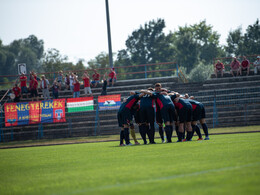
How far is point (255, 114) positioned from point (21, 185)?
22.0 m

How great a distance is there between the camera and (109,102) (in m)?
28.1

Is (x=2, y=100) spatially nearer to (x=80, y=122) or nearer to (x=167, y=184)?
(x=80, y=122)

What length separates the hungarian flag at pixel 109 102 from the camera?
27.9m

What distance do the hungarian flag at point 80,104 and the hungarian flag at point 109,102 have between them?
0.59 m

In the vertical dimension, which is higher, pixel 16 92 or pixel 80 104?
pixel 16 92

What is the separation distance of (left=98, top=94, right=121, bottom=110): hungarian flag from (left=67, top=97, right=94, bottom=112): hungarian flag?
0.59 meters

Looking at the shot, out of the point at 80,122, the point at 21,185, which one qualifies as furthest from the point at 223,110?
the point at 21,185

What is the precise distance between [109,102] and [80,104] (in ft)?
6.31

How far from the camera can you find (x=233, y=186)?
5.60 m

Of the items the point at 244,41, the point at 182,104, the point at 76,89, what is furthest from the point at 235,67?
the point at 244,41

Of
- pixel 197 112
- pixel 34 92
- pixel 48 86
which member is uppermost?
pixel 48 86

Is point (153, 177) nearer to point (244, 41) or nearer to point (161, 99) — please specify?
point (161, 99)

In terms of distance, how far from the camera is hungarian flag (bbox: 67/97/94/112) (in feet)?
93.0

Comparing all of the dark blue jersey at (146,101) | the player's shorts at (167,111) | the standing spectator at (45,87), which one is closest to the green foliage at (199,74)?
the standing spectator at (45,87)
